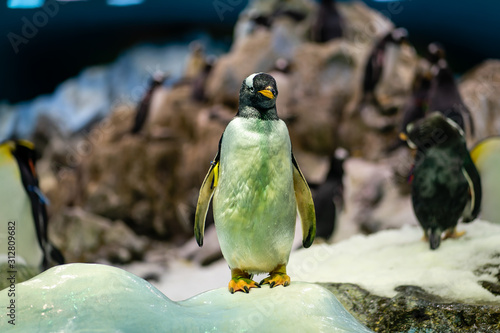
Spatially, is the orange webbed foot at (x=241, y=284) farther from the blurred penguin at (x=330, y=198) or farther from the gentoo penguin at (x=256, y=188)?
the blurred penguin at (x=330, y=198)

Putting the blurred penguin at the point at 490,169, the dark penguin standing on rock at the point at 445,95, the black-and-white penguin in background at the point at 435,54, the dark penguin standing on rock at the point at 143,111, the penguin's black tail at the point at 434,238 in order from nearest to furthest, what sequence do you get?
the penguin's black tail at the point at 434,238 < the blurred penguin at the point at 490,169 < the dark penguin standing on rock at the point at 445,95 < the black-and-white penguin in background at the point at 435,54 < the dark penguin standing on rock at the point at 143,111

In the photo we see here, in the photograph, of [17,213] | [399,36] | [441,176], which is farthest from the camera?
[399,36]

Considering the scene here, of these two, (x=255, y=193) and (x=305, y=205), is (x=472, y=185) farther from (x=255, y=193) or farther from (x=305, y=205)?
(x=255, y=193)

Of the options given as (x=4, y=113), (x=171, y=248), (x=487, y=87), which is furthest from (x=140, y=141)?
(x=487, y=87)

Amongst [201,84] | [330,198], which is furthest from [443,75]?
[201,84]

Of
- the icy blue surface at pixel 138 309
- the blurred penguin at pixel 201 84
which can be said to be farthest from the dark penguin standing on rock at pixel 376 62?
the icy blue surface at pixel 138 309

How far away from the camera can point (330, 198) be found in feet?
16.4

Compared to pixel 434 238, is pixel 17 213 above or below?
above

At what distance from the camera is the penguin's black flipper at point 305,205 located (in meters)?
2.07

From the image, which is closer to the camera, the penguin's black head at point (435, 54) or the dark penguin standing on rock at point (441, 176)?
the dark penguin standing on rock at point (441, 176)

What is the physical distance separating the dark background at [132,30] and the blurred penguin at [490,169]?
2.98 meters

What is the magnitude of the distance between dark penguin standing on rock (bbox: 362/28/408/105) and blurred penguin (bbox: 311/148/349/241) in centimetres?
158

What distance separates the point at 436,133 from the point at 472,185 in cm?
42

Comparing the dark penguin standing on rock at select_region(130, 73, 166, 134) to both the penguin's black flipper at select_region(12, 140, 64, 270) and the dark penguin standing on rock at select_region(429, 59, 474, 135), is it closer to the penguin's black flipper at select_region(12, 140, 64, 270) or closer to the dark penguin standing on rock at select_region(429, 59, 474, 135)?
the penguin's black flipper at select_region(12, 140, 64, 270)
